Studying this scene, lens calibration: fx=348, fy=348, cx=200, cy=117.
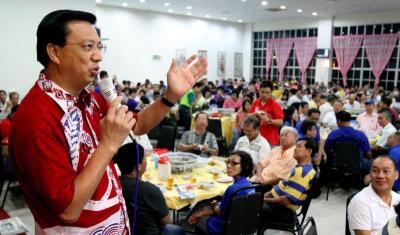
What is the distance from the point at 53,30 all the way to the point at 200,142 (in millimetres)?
4146

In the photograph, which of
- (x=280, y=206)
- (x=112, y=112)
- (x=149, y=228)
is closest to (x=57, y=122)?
(x=112, y=112)

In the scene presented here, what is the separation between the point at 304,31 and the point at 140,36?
853 cm

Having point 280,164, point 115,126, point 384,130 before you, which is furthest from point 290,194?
point 384,130

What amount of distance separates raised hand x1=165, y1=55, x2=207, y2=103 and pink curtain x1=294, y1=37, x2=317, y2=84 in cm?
1746

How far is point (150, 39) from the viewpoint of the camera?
16.3m

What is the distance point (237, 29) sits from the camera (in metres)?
20.3

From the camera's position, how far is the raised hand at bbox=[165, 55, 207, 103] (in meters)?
1.36

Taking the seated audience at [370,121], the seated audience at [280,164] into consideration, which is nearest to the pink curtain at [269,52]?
the seated audience at [370,121]

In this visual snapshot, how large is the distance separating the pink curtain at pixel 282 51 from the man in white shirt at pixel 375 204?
16967 millimetres

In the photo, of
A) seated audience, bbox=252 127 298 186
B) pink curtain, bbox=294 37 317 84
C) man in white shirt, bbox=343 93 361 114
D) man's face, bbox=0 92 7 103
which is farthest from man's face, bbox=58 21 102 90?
A: pink curtain, bbox=294 37 317 84

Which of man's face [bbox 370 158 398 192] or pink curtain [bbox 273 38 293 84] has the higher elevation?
pink curtain [bbox 273 38 293 84]

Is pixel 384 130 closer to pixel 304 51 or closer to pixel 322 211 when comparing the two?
pixel 322 211

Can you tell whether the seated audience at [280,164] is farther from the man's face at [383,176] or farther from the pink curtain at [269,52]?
the pink curtain at [269,52]

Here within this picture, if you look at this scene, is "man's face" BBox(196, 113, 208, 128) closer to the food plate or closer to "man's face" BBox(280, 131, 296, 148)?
"man's face" BBox(280, 131, 296, 148)
